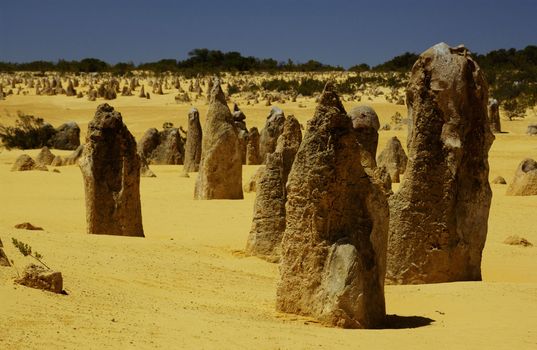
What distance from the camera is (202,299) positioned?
8703mm

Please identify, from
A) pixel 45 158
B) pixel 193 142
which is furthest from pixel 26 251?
pixel 45 158

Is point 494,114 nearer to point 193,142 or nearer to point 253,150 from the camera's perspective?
point 253,150

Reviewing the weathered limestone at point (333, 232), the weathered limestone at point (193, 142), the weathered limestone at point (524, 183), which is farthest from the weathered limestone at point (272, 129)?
the weathered limestone at point (333, 232)

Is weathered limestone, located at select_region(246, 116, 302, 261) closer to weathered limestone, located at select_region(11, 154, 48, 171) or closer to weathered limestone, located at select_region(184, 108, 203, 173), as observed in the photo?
weathered limestone, located at select_region(184, 108, 203, 173)

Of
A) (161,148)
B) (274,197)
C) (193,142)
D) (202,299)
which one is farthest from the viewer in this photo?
(161,148)

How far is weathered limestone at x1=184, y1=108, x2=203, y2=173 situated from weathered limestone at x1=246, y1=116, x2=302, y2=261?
1271 centimetres

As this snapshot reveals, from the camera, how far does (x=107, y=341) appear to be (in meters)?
6.31

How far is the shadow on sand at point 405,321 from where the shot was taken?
804cm

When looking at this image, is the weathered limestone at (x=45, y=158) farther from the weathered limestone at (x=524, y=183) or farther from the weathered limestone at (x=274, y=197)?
the weathered limestone at (x=274, y=197)

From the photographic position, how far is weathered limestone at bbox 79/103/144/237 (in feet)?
41.1

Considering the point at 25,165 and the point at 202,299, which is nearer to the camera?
the point at 202,299

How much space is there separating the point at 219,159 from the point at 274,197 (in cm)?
651

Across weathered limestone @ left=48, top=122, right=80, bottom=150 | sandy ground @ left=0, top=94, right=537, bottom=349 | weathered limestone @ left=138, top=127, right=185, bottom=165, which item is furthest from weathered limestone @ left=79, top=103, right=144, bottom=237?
weathered limestone @ left=48, top=122, right=80, bottom=150

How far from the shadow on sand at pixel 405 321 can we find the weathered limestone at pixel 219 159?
1012 cm
